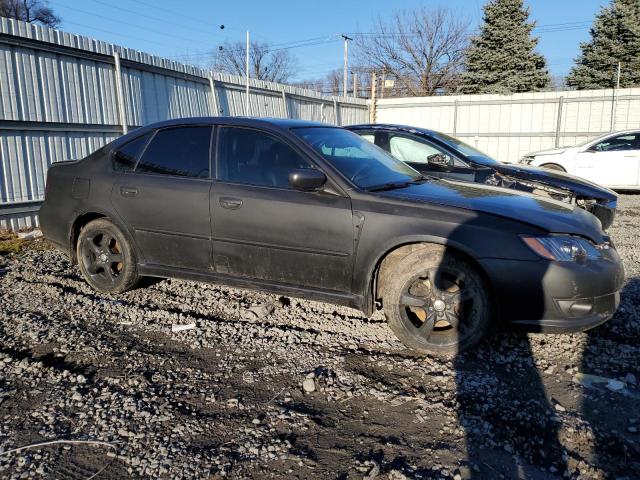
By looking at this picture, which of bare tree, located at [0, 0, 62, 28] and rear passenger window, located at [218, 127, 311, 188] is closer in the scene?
rear passenger window, located at [218, 127, 311, 188]

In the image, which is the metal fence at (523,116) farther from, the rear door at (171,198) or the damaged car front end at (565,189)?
the rear door at (171,198)

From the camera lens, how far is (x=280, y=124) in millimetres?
4016

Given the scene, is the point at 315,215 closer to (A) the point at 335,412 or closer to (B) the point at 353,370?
(B) the point at 353,370

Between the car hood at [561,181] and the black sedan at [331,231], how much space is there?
298 centimetres

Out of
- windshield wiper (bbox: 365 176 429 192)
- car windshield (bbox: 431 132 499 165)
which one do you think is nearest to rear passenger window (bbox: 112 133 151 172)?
windshield wiper (bbox: 365 176 429 192)

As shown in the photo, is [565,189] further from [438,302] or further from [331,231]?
[331,231]

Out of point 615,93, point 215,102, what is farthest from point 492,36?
point 215,102

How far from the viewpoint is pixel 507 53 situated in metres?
31.4

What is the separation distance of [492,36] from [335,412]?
33.7 m

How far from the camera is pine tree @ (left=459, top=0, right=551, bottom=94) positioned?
31219 mm

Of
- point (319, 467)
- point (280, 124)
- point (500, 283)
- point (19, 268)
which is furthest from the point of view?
point (19, 268)

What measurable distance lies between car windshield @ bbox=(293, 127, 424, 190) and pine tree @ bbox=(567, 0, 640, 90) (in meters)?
30.9

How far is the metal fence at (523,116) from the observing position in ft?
55.6

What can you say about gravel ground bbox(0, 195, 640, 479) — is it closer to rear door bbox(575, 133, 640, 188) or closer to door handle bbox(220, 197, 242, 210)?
door handle bbox(220, 197, 242, 210)
